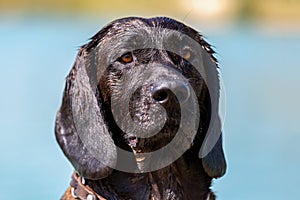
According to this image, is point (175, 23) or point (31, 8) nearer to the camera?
point (175, 23)

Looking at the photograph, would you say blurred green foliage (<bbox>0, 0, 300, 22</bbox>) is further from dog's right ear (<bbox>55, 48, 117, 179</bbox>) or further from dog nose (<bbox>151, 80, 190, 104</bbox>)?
dog nose (<bbox>151, 80, 190, 104</bbox>)

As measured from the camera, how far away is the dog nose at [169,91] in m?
4.75

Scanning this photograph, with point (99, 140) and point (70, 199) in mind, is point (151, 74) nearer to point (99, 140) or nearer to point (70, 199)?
point (99, 140)

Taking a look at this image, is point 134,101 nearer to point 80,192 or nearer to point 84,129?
point 84,129

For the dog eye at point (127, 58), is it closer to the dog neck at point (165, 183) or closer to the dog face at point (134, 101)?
the dog face at point (134, 101)

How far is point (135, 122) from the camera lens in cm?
496

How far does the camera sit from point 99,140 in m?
5.03

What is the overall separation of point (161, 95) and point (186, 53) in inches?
16.9

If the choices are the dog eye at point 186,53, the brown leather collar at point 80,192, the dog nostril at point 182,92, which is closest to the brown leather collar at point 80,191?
the brown leather collar at point 80,192

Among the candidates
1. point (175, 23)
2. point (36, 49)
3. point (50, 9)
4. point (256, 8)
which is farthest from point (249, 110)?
point (50, 9)

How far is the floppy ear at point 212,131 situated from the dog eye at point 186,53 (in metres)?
0.14

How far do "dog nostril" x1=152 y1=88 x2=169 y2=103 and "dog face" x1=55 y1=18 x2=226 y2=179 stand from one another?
0.07 ft

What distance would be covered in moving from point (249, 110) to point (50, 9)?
441 inches

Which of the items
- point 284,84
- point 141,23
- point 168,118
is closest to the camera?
point 168,118
